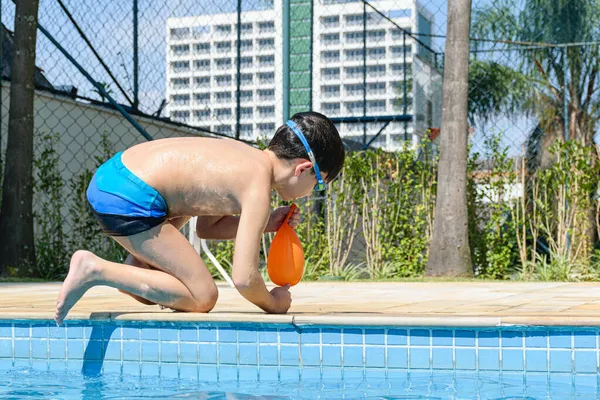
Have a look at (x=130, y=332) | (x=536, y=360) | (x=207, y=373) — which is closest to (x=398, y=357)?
(x=536, y=360)

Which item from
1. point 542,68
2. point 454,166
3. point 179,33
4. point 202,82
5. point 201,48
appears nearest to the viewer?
point 454,166

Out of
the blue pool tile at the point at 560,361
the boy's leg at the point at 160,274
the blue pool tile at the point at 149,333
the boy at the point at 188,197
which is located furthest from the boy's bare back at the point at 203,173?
the blue pool tile at the point at 560,361

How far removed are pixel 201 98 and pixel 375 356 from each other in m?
7.42

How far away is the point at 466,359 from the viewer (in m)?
2.81

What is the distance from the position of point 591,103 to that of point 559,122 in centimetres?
104

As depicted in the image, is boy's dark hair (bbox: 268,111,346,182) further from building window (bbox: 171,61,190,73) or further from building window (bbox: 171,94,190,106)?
building window (bbox: 171,61,190,73)

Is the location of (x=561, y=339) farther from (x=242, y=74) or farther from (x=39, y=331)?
(x=242, y=74)

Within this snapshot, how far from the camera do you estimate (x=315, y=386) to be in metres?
2.82

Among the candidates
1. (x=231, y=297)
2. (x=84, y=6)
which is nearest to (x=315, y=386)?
(x=231, y=297)

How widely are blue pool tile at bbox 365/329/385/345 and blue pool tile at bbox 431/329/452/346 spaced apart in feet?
0.59

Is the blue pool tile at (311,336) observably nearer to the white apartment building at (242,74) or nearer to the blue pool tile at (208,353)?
the blue pool tile at (208,353)

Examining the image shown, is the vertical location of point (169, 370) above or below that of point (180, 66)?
below

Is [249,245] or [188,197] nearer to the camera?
[249,245]

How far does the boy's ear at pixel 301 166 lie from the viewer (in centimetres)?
287
